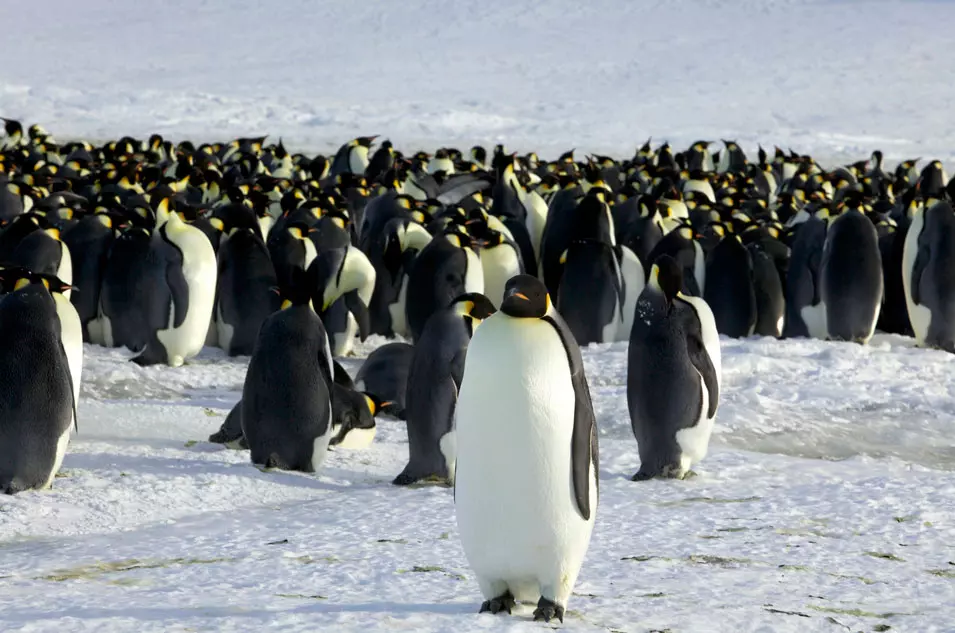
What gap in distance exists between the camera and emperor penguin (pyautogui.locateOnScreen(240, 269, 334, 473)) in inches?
197

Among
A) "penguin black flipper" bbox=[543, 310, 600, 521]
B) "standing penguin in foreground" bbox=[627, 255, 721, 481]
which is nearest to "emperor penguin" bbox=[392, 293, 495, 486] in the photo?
"standing penguin in foreground" bbox=[627, 255, 721, 481]

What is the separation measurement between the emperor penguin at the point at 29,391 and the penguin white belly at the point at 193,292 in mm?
2942

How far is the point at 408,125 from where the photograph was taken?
29344 millimetres

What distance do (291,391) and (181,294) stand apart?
8.46 ft

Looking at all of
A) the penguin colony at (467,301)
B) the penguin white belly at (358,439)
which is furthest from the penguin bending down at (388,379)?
the penguin white belly at (358,439)

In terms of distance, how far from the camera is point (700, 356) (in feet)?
15.9

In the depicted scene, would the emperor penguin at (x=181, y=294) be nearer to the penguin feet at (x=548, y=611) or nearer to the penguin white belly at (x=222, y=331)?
the penguin white belly at (x=222, y=331)

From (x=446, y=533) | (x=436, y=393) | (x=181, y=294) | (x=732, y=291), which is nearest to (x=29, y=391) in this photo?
(x=436, y=393)

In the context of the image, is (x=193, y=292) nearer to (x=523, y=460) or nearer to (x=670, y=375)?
(x=670, y=375)

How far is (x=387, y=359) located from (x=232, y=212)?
268cm

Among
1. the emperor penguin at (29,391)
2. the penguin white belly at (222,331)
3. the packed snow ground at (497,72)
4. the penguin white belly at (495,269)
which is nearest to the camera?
the emperor penguin at (29,391)

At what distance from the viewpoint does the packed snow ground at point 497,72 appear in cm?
2881

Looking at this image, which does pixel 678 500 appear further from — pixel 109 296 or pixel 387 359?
pixel 109 296

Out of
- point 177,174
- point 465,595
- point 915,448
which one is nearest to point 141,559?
point 465,595
